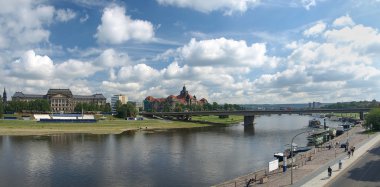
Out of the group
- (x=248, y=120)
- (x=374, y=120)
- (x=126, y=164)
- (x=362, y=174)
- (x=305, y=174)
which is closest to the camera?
(x=362, y=174)

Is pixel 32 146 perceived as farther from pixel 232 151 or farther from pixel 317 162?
pixel 317 162

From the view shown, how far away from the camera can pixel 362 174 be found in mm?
48188

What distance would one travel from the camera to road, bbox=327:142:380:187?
42969mm

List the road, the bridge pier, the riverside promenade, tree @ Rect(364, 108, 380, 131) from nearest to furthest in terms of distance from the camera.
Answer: the road, the riverside promenade, tree @ Rect(364, 108, 380, 131), the bridge pier

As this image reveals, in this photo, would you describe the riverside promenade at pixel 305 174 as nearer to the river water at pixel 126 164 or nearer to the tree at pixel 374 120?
the river water at pixel 126 164

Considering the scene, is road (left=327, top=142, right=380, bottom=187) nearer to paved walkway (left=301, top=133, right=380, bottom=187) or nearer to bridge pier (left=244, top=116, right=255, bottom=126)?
paved walkway (left=301, top=133, right=380, bottom=187)

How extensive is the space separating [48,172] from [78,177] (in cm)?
619

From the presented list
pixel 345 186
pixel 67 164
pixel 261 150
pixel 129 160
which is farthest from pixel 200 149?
pixel 345 186

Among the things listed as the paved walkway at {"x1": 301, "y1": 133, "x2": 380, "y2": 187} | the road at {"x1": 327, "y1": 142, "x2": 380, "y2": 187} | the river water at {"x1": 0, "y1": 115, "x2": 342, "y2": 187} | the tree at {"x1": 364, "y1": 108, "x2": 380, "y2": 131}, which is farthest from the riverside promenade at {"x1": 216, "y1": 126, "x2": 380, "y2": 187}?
the tree at {"x1": 364, "y1": 108, "x2": 380, "y2": 131}

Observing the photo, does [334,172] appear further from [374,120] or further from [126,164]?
[374,120]

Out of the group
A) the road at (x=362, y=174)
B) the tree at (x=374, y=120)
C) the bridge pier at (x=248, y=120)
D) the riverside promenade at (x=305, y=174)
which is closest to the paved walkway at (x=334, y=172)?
the riverside promenade at (x=305, y=174)

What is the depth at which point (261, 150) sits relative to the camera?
85.4 m

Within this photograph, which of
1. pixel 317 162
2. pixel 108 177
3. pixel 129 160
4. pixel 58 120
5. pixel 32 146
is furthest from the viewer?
pixel 58 120

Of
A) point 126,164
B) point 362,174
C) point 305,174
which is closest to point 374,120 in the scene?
point 362,174
